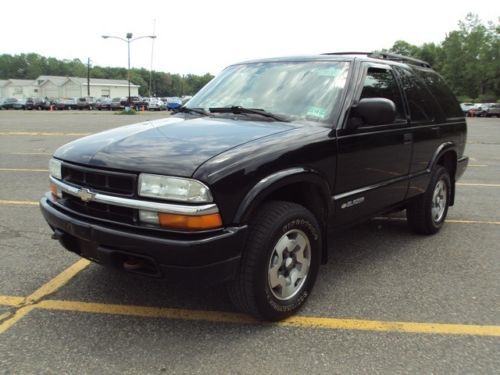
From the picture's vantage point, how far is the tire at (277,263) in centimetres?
293

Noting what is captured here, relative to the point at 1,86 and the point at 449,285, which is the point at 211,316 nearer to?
the point at 449,285

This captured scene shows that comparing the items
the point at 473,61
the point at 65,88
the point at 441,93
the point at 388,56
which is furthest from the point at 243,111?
the point at 65,88

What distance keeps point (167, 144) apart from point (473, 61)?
8333 cm

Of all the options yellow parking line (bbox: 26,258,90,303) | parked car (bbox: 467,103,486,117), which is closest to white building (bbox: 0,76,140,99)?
parked car (bbox: 467,103,486,117)

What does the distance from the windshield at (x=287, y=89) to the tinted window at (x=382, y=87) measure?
277 mm

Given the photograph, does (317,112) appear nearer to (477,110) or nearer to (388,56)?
(388,56)

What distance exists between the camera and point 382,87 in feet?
14.2

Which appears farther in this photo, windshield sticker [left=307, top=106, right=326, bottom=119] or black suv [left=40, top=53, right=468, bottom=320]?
windshield sticker [left=307, top=106, right=326, bottom=119]

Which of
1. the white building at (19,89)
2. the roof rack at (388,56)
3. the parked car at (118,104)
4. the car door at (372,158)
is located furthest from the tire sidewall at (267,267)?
the white building at (19,89)

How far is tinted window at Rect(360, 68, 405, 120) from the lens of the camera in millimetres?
4078

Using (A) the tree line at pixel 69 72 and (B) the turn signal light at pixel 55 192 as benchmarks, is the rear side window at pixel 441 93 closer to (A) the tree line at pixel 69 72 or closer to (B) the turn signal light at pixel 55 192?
(B) the turn signal light at pixel 55 192

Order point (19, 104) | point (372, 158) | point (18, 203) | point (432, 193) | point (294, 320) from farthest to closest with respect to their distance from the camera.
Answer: point (19, 104), point (18, 203), point (432, 193), point (372, 158), point (294, 320)

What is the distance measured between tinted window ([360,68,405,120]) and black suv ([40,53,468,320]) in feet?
0.04

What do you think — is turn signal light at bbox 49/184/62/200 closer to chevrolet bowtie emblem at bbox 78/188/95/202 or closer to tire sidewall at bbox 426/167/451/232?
chevrolet bowtie emblem at bbox 78/188/95/202
